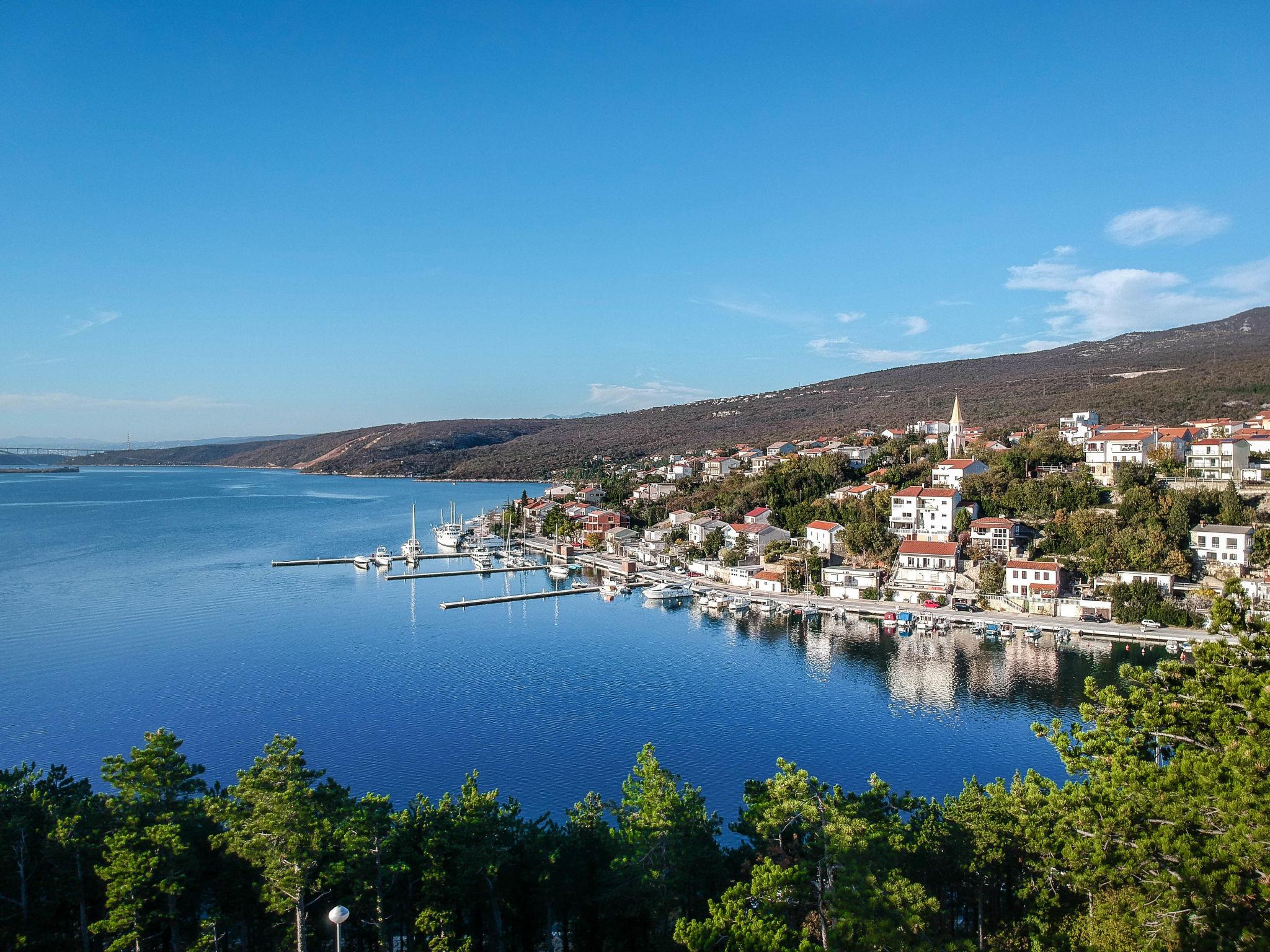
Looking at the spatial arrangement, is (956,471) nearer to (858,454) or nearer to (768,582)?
(768,582)

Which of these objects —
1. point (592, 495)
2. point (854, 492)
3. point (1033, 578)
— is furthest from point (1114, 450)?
point (592, 495)

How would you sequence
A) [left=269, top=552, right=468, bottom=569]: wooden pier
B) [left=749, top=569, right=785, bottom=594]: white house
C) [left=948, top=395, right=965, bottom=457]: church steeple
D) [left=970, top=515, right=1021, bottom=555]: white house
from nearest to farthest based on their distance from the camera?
[left=970, top=515, right=1021, bottom=555]: white house
[left=749, top=569, right=785, bottom=594]: white house
[left=269, top=552, right=468, bottom=569]: wooden pier
[left=948, top=395, right=965, bottom=457]: church steeple

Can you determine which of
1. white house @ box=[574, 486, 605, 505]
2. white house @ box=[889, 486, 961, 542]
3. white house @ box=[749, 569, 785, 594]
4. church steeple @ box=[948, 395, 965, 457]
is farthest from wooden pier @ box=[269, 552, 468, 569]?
church steeple @ box=[948, 395, 965, 457]

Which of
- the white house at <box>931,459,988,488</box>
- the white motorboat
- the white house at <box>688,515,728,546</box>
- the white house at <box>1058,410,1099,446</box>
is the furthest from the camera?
the white house at <box>1058,410,1099,446</box>

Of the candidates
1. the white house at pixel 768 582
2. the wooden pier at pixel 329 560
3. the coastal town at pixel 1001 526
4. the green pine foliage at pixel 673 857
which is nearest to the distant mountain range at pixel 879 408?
the coastal town at pixel 1001 526

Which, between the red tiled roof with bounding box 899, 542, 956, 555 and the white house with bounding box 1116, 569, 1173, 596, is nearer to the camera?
the white house with bounding box 1116, 569, 1173, 596

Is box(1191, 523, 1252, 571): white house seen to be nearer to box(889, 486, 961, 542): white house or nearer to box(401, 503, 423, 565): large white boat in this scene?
box(889, 486, 961, 542): white house

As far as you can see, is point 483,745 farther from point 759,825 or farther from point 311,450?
point 311,450
